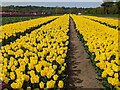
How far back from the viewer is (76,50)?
13.2m

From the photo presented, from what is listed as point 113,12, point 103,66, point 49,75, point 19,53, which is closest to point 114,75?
point 103,66

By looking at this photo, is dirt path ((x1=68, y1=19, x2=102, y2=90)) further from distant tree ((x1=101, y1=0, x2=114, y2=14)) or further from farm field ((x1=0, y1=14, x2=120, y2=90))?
distant tree ((x1=101, y1=0, x2=114, y2=14))

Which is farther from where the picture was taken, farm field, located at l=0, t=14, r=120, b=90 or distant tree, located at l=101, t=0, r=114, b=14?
Answer: distant tree, located at l=101, t=0, r=114, b=14

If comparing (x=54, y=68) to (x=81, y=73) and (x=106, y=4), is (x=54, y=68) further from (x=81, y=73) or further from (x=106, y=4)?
(x=106, y=4)

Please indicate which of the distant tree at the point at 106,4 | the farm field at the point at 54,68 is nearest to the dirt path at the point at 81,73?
the farm field at the point at 54,68

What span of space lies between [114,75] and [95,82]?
7.15 feet

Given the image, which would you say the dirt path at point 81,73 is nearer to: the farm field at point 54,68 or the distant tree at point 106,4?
the farm field at point 54,68

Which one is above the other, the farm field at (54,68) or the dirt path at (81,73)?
the farm field at (54,68)

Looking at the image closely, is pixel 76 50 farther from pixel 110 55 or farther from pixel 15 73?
pixel 15 73

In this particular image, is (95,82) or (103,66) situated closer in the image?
(103,66)

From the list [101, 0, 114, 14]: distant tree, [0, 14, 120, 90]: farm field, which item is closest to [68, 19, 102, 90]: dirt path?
[0, 14, 120, 90]: farm field

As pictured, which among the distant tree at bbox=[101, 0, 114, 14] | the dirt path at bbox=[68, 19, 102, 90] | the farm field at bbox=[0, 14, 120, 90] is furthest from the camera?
the distant tree at bbox=[101, 0, 114, 14]

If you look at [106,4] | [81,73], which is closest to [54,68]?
[81,73]

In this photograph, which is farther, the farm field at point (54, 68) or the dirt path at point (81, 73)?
the dirt path at point (81, 73)
